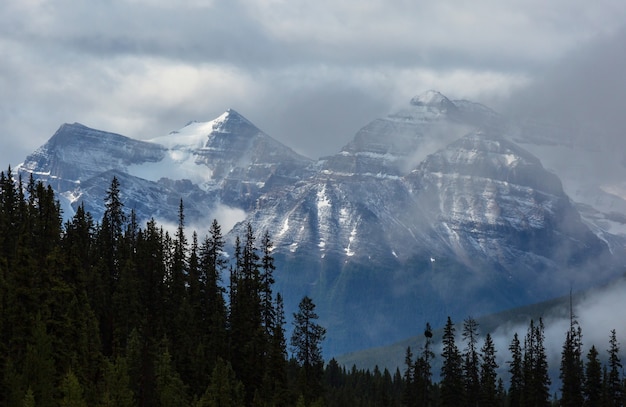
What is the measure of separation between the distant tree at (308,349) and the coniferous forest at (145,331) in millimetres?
181

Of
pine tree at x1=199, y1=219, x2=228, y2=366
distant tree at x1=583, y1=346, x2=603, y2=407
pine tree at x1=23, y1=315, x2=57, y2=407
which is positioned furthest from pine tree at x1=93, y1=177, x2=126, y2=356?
distant tree at x1=583, y1=346, x2=603, y2=407

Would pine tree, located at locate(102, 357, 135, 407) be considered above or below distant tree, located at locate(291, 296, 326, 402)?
below

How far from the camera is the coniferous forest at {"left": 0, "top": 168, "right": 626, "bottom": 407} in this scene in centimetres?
11619

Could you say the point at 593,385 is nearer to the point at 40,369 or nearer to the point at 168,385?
the point at 168,385

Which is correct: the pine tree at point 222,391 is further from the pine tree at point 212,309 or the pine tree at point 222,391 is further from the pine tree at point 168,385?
the pine tree at point 212,309

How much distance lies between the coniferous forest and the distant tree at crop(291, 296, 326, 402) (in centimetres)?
18

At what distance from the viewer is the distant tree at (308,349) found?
14691 centimetres

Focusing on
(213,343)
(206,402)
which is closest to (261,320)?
(213,343)

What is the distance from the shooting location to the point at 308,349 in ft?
500

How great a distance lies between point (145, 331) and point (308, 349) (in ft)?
67.9

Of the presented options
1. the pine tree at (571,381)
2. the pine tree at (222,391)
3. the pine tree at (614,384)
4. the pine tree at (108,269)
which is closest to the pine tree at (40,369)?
the pine tree at (222,391)

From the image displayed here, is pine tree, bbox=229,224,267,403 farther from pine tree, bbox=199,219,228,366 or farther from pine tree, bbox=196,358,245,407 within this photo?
pine tree, bbox=196,358,245,407

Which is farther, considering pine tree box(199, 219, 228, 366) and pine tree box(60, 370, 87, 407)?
pine tree box(199, 219, 228, 366)

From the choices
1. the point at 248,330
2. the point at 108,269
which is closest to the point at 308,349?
the point at 248,330
